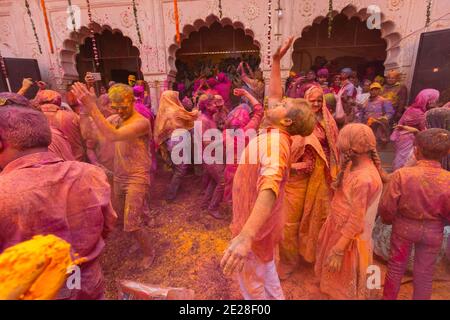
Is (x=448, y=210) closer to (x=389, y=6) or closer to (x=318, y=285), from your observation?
(x=318, y=285)

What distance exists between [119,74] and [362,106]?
9.34 meters

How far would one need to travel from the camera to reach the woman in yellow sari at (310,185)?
2.39m

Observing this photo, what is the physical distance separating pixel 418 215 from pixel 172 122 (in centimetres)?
324

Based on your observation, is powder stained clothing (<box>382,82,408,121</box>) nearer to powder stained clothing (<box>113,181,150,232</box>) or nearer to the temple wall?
the temple wall

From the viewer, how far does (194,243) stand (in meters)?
3.29

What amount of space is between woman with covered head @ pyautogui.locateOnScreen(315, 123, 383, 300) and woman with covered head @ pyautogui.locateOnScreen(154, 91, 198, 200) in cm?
249

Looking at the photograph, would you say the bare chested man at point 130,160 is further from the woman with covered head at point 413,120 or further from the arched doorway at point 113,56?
the arched doorway at point 113,56

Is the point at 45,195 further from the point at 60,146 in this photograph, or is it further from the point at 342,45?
the point at 342,45

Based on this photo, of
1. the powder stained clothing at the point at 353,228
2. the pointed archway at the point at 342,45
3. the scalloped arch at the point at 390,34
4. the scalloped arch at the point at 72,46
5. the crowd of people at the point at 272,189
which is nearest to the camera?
the crowd of people at the point at 272,189

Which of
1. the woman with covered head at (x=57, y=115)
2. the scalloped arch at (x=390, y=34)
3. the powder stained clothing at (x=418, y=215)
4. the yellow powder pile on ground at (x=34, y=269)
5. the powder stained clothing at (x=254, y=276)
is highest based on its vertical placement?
the scalloped arch at (x=390, y=34)

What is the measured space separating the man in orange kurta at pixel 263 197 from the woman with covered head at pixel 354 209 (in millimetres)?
496

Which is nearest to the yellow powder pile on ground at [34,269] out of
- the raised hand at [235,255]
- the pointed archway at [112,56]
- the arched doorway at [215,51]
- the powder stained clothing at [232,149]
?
the raised hand at [235,255]

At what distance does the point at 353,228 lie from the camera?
1821 mm

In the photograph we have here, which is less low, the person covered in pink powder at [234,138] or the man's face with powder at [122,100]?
the man's face with powder at [122,100]
